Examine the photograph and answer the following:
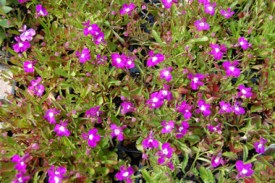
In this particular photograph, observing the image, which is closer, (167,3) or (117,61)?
(117,61)

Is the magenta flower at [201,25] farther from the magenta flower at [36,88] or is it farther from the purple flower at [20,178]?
the purple flower at [20,178]

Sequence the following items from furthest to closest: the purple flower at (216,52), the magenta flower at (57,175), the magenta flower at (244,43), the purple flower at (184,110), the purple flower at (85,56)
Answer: the magenta flower at (244,43)
the purple flower at (216,52)
the purple flower at (85,56)
the purple flower at (184,110)
the magenta flower at (57,175)

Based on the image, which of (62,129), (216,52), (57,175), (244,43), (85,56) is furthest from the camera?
(244,43)

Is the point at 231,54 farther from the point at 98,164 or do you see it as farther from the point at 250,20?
the point at 98,164

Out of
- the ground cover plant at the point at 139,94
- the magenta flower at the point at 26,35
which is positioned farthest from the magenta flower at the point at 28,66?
the magenta flower at the point at 26,35

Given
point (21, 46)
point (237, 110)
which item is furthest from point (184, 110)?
point (21, 46)

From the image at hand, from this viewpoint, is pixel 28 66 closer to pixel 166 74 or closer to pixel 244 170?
pixel 166 74

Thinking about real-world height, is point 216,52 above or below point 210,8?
below
